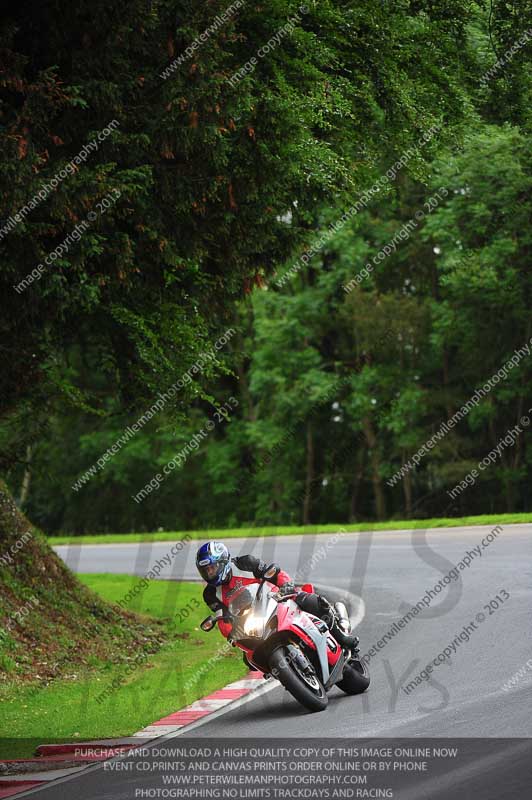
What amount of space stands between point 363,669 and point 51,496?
50.5 m

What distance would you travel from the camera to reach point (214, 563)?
10273mm

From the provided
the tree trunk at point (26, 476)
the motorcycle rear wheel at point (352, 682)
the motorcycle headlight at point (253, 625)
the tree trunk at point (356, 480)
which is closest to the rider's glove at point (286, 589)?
the motorcycle headlight at point (253, 625)

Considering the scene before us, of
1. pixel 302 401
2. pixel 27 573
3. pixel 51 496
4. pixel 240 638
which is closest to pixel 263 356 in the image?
pixel 302 401

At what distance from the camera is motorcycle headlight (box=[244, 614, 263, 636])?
400 inches

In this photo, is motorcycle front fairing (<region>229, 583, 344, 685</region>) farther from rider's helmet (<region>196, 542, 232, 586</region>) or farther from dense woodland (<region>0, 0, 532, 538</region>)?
dense woodland (<region>0, 0, 532, 538</region>)

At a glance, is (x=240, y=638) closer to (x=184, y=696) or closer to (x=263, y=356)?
(x=184, y=696)

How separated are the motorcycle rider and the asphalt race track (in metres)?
0.77

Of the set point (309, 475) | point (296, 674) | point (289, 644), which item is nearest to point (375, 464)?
point (309, 475)

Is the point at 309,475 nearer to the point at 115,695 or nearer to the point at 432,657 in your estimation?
the point at 115,695

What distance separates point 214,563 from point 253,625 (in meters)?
0.68

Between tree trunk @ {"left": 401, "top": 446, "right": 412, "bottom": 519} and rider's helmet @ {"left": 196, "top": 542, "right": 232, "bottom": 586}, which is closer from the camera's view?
rider's helmet @ {"left": 196, "top": 542, "right": 232, "bottom": 586}

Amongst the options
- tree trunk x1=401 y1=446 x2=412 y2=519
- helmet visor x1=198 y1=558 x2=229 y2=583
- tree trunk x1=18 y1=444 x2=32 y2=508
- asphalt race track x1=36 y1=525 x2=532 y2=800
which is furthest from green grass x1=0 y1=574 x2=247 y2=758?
tree trunk x1=401 y1=446 x2=412 y2=519

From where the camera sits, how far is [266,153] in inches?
512

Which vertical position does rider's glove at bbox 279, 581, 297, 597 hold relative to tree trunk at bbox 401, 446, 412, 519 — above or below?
above
